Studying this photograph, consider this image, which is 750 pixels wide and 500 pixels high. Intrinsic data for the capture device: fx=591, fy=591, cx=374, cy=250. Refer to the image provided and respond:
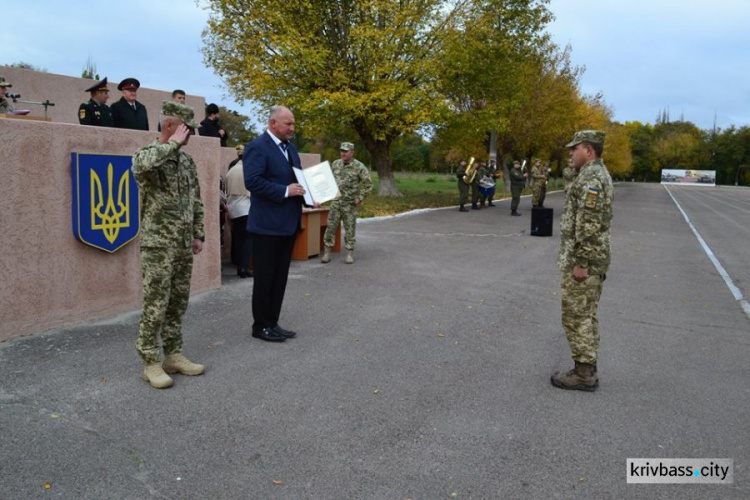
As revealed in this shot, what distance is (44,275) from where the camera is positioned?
553cm

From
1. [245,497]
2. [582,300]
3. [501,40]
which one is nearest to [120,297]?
[245,497]

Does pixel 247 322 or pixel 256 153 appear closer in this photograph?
pixel 256 153

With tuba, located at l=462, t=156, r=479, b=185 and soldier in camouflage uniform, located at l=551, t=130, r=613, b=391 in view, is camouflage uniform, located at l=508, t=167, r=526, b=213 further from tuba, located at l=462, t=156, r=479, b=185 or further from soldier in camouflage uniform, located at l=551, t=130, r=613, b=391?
soldier in camouflage uniform, located at l=551, t=130, r=613, b=391

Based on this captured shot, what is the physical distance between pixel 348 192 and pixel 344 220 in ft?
1.65

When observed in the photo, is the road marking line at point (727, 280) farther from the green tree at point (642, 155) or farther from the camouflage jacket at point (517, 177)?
the green tree at point (642, 155)

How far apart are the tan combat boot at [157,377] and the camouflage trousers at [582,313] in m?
3.08

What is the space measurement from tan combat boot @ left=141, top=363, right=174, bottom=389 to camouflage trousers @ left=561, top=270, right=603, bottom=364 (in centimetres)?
308

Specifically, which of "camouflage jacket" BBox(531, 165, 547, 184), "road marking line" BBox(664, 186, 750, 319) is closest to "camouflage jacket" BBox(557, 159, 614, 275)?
"road marking line" BBox(664, 186, 750, 319)

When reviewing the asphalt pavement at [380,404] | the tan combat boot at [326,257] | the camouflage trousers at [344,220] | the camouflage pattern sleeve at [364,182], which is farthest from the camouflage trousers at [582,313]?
the tan combat boot at [326,257]

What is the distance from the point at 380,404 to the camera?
4246 mm

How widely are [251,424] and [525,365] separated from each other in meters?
2.51

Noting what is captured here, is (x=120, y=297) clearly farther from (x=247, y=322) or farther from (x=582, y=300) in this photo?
(x=582, y=300)

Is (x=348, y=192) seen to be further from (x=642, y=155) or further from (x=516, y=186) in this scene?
(x=642, y=155)

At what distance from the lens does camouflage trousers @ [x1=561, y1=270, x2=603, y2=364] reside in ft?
14.8
